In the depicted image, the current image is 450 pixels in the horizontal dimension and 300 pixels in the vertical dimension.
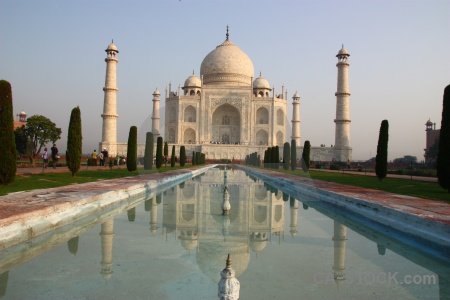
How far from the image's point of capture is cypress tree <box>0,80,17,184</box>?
6.48m

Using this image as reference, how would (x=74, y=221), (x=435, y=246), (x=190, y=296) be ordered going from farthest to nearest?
(x=74, y=221)
(x=435, y=246)
(x=190, y=296)

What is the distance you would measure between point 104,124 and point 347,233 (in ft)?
84.4

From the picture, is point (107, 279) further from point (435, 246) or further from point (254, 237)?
point (435, 246)

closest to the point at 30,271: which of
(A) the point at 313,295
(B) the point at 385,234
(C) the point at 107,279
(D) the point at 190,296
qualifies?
(C) the point at 107,279

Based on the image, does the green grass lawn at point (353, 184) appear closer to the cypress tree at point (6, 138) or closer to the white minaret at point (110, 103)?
the cypress tree at point (6, 138)

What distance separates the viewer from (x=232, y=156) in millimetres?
30547

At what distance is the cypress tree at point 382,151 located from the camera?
389 inches

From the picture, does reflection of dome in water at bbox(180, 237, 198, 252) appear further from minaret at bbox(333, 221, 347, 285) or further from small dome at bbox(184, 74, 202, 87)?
small dome at bbox(184, 74, 202, 87)

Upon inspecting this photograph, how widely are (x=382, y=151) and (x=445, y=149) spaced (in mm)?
3157

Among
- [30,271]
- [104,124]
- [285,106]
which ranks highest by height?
[285,106]

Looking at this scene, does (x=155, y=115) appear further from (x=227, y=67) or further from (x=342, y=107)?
(x=342, y=107)

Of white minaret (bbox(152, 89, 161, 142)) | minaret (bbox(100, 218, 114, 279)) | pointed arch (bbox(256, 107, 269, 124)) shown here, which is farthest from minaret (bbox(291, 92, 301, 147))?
minaret (bbox(100, 218, 114, 279))

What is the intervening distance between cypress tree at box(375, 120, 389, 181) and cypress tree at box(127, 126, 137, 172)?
7.49 m

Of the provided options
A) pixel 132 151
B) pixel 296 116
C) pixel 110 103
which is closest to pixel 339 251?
pixel 132 151
